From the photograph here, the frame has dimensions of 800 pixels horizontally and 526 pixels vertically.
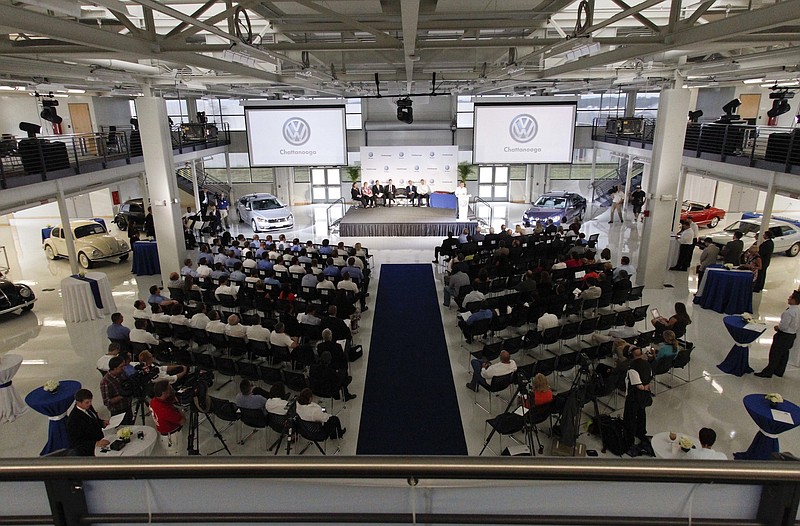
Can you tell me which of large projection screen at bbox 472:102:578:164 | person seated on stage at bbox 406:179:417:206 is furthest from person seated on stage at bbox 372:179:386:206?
large projection screen at bbox 472:102:578:164

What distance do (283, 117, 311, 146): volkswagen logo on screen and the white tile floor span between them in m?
7.09

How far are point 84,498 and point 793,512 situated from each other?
7.76 ft

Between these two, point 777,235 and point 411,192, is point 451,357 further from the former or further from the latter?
point 411,192

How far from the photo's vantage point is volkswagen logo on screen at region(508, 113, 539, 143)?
821 inches

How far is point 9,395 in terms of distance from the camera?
7742 millimetres

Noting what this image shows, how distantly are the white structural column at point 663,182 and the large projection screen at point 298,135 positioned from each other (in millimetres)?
12598

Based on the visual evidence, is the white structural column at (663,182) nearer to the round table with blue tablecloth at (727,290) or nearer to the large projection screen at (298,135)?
the round table with blue tablecloth at (727,290)

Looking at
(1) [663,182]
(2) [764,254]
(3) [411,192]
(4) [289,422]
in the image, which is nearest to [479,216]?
(3) [411,192]

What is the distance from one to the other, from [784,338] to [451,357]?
560 cm

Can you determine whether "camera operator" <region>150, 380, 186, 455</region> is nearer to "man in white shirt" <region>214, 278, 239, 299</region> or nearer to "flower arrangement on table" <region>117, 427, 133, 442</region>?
"flower arrangement on table" <region>117, 427, 133, 442</region>

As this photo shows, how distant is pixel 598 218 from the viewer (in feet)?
74.3

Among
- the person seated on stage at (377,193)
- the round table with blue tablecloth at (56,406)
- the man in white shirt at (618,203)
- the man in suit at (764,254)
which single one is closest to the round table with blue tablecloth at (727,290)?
the man in suit at (764,254)

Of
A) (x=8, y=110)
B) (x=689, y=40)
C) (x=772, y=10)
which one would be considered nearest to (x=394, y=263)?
(x=689, y=40)

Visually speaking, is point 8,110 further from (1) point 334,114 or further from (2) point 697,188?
(2) point 697,188
